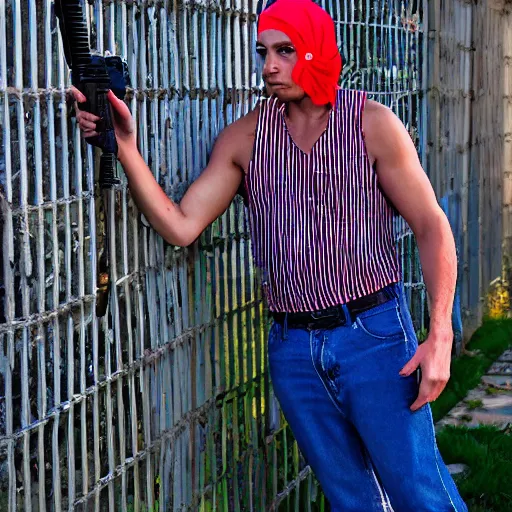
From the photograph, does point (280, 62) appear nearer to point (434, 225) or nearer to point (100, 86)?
point (434, 225)

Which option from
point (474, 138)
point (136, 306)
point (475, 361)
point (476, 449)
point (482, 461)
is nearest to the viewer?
point (136, 306)

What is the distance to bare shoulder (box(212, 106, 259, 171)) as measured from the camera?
3.94 m

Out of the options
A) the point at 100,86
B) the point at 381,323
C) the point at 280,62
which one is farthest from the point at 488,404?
the point at 100,86

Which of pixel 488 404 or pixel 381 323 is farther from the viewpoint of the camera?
pixel 488 404

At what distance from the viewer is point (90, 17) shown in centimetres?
328

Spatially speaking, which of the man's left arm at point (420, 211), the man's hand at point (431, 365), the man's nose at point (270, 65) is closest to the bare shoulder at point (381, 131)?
the man's left arm at point (420, 211)

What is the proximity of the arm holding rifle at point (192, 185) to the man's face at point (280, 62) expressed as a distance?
177mm

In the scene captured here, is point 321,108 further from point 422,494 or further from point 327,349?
point 422,494

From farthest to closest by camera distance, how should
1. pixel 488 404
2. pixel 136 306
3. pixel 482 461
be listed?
pixel 488 404 → pixel 482 461 → pixel 136 306

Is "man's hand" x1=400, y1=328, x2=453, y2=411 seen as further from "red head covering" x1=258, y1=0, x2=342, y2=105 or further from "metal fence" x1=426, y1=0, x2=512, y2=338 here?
"metal fence" x1=426, y1=0, x2=512, y2=338

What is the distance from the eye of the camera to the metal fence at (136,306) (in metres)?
2.96

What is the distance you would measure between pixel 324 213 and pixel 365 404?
568 mm

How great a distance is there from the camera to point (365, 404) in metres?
3.76

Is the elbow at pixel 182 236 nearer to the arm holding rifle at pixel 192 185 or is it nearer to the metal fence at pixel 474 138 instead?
the arm holding rifle at pixel 192 185
